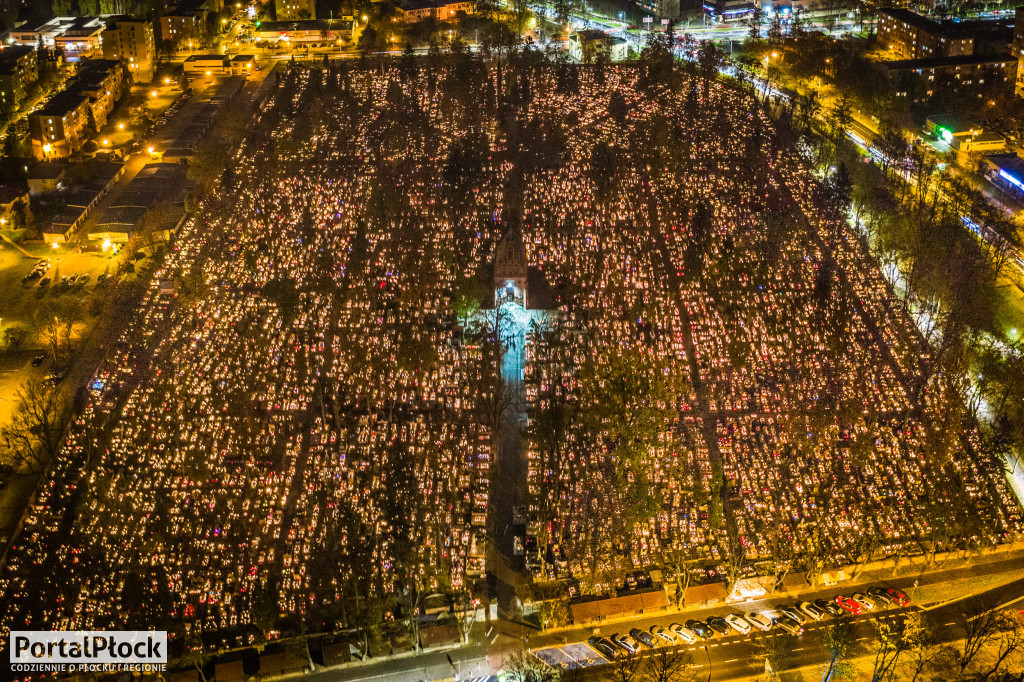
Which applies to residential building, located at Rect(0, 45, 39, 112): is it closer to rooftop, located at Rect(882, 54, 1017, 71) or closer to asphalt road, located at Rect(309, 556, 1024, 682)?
asphalt road, located at Rect(309, 556, 1024, 682)

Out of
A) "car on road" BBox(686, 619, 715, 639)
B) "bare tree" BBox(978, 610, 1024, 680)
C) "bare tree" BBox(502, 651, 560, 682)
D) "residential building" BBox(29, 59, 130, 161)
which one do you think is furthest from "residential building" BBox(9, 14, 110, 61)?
"bare tree" BBox(978, 610, 1024, 680)

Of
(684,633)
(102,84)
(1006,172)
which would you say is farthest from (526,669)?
(102,84)

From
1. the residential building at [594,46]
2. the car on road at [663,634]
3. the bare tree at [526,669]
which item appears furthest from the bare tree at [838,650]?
the residential building at [594,46]

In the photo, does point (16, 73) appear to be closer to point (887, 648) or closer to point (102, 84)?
point (102, 84)

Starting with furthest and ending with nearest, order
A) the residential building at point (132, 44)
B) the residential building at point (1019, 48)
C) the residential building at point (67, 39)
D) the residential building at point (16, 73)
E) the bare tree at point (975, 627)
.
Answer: the residential building at point (67, 39) → the residential building at point (132, 44) → the residential building at point (1019, 48) → the residential building at point (16, 73) → the bare tree at point (975, 627)

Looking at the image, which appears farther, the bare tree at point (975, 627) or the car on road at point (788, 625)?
the car on road at point (788, 625)

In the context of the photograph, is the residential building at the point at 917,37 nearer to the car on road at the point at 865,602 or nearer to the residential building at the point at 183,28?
the car on road at the point at 865,602

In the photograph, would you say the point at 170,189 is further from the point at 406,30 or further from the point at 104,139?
the point at 406,30
